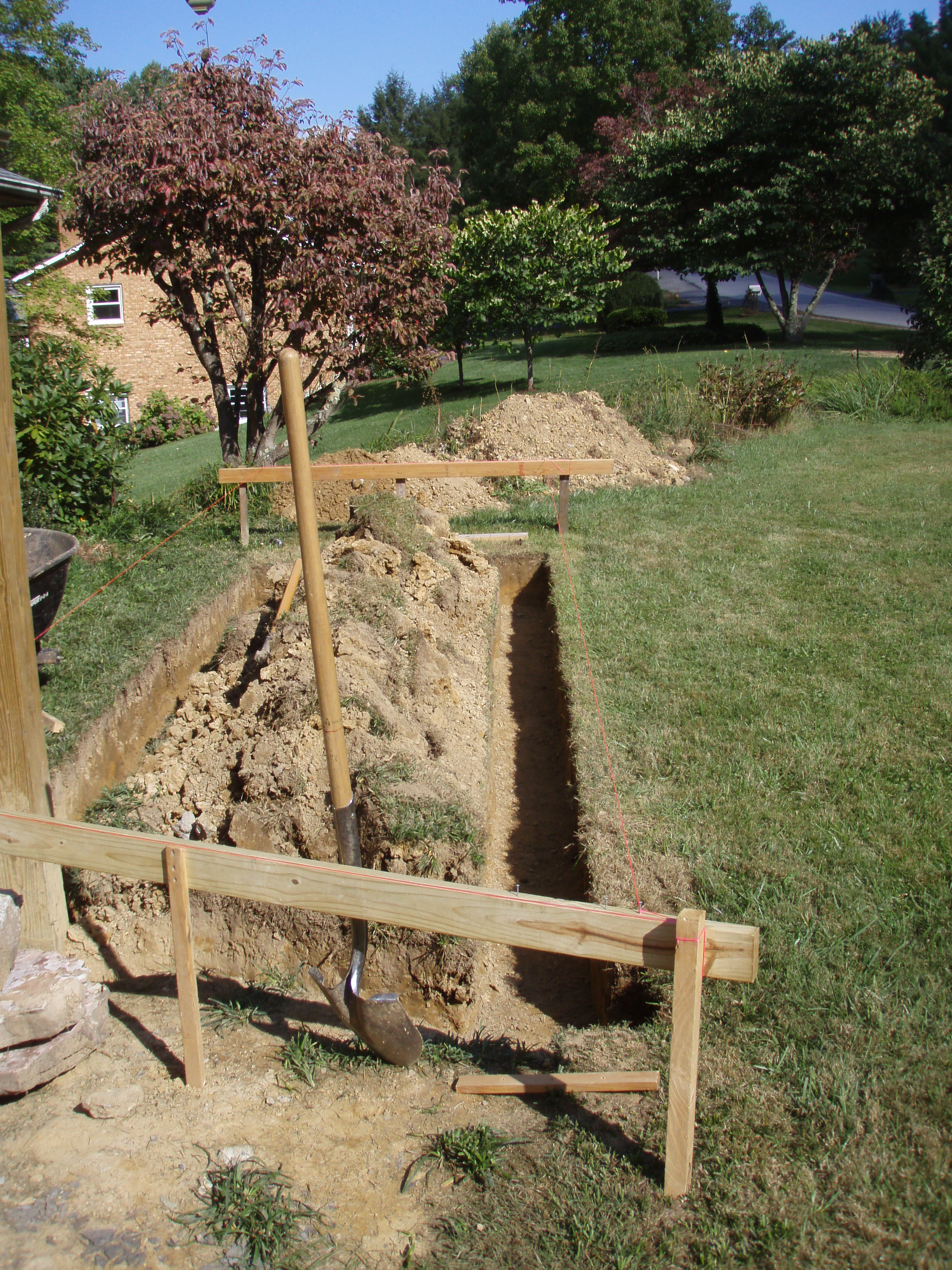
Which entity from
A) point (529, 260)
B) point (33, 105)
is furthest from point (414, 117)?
point (529, 260)

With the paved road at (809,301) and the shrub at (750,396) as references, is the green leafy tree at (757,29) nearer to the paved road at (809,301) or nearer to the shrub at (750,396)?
the paved road at (809,301)

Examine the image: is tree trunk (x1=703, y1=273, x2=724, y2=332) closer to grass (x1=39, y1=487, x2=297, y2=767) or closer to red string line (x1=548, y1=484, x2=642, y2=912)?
red string line (x1=548, y1=484, x2=642, y2=912)

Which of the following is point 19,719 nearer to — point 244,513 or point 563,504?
point 244,513

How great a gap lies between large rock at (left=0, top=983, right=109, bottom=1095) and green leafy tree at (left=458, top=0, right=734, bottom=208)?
3555 centimetres

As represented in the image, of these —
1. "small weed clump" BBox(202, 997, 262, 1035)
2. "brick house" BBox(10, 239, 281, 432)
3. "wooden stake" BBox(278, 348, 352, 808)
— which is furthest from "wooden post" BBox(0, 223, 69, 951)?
"brick house" BBox(10, 239, 281, 432)

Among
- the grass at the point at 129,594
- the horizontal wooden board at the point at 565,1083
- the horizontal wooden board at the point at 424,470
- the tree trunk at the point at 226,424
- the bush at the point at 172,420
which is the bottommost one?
the horizontal wooden board at the point at 565,1083

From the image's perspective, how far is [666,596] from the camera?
735 cm

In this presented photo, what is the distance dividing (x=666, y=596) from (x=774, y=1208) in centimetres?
531

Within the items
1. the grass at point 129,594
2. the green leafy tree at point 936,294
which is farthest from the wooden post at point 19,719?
the green leafy tree at point 936,294

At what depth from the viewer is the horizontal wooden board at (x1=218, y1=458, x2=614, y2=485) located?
841cm

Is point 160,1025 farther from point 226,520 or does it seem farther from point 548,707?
point 226,520

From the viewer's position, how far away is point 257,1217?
2.52 metres

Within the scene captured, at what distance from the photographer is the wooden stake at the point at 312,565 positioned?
267 cm

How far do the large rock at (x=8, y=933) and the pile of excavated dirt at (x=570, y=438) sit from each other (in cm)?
910
